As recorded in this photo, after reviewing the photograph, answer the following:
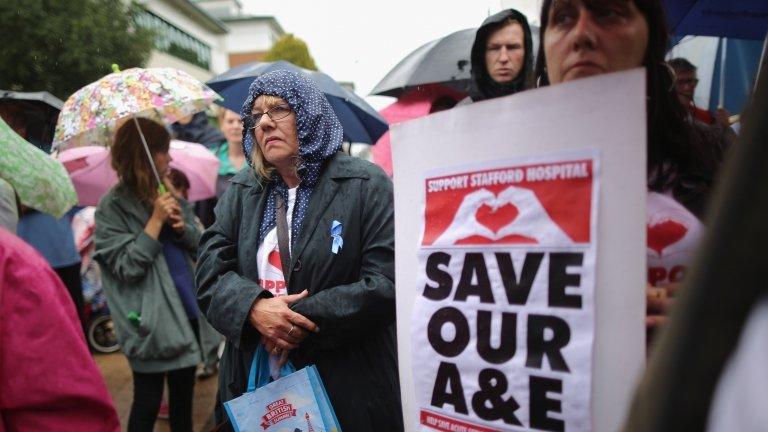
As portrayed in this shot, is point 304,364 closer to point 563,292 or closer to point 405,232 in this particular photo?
point 405,232

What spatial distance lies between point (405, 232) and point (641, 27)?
2.19 ft

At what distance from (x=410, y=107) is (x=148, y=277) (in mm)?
2584

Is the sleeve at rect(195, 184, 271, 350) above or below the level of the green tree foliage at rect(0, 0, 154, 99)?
below

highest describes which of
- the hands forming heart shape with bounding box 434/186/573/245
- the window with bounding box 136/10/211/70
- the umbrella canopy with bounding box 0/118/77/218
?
the window with bounding box 136/10/211/70

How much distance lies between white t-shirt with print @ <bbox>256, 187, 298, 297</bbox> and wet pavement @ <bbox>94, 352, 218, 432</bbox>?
2.37 meters

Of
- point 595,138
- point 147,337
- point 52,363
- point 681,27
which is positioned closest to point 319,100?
point 52,363

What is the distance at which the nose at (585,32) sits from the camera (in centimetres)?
111

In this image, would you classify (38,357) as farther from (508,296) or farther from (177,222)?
(177,222)

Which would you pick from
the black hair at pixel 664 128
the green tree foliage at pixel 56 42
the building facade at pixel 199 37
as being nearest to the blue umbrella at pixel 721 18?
the black hair at pixel 664 128

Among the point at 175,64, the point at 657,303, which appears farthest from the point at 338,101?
the point at 175,64

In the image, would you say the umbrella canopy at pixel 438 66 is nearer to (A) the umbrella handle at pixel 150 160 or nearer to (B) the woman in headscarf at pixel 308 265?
(A) the umbrella handle at pixel 150 160

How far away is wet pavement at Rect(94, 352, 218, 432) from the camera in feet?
13.1

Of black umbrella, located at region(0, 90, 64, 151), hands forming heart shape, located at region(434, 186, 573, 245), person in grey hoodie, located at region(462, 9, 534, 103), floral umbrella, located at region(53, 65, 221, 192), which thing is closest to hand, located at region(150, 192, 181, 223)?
floral umbrella, located at region(53, 65, 221, 192)

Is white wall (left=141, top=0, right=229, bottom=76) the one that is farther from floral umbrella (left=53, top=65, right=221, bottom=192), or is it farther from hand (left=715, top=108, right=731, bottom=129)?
hand (left=715, top=108, right=731, bottom=129)
